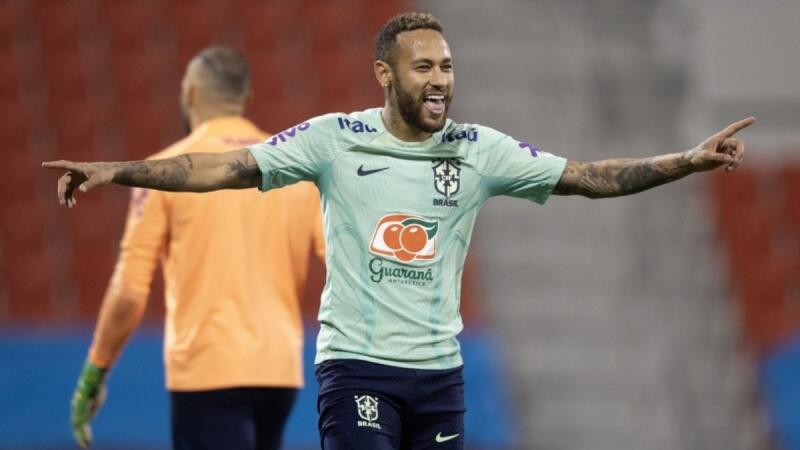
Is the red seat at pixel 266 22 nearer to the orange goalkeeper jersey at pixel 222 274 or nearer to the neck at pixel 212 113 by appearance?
the neck at pixel 212 113

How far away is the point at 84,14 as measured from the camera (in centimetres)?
1094

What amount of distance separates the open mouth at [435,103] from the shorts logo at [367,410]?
2.74ft

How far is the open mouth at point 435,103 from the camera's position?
12.9 ft

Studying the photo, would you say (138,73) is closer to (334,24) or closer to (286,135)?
(334,24)

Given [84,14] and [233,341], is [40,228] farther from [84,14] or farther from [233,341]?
[233,341]

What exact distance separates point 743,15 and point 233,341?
8.03 m

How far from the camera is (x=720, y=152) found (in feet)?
13.0

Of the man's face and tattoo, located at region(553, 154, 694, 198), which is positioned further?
tattoo, located at region(553, 154, 694, 198)

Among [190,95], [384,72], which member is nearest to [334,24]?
[190,95]

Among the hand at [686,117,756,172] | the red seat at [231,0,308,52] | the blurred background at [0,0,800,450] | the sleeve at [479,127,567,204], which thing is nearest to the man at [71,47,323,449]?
the sleeve at [479,127,567,204]

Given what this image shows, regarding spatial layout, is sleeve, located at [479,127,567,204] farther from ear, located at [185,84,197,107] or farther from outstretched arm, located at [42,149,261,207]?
ear, located at [185,84,197,107]

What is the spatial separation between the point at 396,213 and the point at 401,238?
0.07 meters

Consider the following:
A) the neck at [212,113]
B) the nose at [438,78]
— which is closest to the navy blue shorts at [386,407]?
the nose at [438,78]

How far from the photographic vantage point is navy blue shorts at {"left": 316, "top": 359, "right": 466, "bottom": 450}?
3.84 metres
